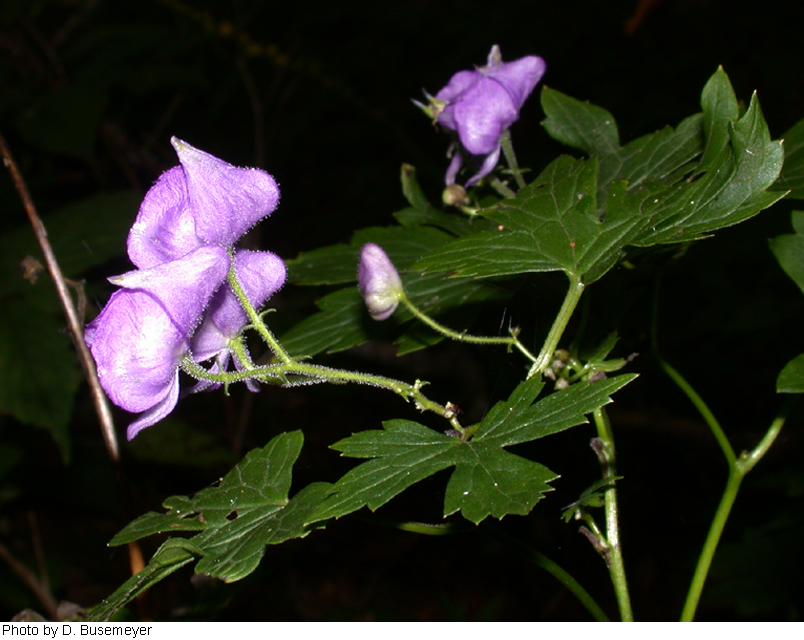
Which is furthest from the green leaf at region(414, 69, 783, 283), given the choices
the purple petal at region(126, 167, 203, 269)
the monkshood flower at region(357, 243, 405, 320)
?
the purple petal at region(126, 167, 203, 269)

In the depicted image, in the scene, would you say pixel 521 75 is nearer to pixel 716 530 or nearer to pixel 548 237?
pixel 548 237

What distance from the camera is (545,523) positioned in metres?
2.81

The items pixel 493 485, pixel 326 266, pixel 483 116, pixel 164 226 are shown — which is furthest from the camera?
pixel 326 266

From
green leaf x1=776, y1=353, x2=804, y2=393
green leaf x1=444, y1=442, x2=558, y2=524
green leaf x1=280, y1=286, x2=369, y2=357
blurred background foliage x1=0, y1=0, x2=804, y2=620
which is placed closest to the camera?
green leaf x1=444, y1=442, x2=558, y2=524

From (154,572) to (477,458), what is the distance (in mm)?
446

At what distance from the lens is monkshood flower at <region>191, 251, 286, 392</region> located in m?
0.99

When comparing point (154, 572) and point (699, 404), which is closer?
point (154, 572)

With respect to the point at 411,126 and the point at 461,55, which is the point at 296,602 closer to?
the point at 461,55

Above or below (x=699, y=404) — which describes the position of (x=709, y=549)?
below

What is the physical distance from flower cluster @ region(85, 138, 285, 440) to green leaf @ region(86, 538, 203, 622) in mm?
157

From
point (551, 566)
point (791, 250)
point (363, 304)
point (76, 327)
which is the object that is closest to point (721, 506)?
point (551, 566)

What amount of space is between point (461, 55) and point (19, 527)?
10.8 ft

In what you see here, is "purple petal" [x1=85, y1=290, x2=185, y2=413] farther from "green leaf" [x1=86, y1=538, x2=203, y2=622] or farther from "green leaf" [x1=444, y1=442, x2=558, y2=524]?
"green leaf" [x1=444, y1=442, x2=558, y2=524]

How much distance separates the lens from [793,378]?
99 centimetres
